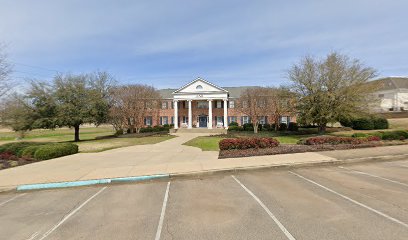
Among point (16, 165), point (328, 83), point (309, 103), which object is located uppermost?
point (328, 83)

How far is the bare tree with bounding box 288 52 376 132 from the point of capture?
847 inches

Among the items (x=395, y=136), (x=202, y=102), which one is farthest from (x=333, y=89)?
(x=202, y=102)

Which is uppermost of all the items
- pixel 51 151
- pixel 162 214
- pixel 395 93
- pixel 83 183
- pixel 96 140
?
pixel 395 93

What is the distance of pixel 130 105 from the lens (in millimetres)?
34125

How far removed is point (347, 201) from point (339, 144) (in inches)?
393

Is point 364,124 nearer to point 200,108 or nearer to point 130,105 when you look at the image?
point 200,108

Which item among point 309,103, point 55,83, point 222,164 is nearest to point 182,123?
point 55,83

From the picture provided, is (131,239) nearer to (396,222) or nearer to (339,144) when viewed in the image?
(396,222)

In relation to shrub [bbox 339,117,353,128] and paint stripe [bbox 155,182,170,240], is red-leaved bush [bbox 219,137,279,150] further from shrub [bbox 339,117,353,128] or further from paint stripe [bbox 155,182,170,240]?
shrub [bbox 339,117,353,128]

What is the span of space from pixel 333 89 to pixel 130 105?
2655cm

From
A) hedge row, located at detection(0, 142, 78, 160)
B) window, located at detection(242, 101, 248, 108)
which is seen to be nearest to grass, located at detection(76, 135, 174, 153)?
hedge row, located at detection(0, 142, 78, 160)

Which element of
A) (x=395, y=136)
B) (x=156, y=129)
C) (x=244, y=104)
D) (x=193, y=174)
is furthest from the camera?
(x=156, y=129)

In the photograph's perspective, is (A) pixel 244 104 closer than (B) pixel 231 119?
Yes

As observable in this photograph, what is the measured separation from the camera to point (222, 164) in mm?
9930
